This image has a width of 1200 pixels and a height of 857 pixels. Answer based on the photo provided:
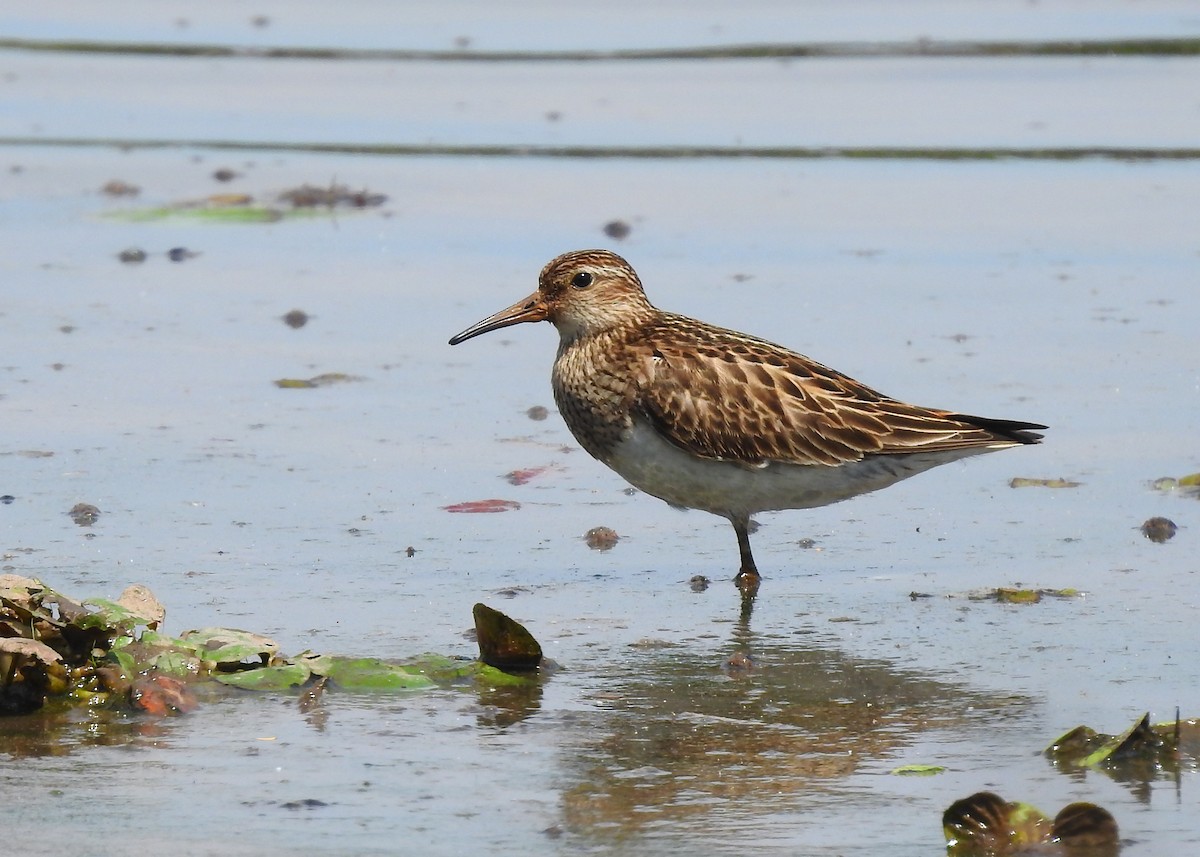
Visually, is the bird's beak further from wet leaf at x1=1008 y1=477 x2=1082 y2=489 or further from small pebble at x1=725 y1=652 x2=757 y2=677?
small pebble at x1=725 y1=652 x2=757 y2=677

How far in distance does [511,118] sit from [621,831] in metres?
11.3

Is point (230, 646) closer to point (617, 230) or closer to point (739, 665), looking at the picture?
point (739, 665)

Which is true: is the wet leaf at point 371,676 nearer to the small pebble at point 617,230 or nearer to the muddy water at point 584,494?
the muddy water at point 584,494

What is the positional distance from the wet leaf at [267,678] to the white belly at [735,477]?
1.89 meters

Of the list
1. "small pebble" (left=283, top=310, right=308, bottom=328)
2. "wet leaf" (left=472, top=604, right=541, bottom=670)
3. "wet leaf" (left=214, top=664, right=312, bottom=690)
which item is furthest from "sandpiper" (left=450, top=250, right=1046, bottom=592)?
"small pebble" (left=283, top=310, right=308, bottom=328)

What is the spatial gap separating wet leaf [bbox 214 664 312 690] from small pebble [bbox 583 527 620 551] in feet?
5.94

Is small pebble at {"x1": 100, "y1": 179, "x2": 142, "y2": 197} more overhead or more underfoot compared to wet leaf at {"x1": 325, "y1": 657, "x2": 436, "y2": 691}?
more overhead

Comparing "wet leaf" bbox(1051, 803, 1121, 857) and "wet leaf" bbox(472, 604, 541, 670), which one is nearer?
"wet leaf" bbox(1051, 803, 1121, 857)

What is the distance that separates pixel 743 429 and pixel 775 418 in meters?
0.13

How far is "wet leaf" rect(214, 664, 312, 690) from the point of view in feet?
19.7

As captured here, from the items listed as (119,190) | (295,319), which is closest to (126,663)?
(295,319)

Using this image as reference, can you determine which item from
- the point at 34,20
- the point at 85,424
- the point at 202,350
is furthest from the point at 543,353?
the point at 34,20

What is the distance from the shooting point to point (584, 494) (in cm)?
835

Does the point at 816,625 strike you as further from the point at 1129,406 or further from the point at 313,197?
the point at 313,197
